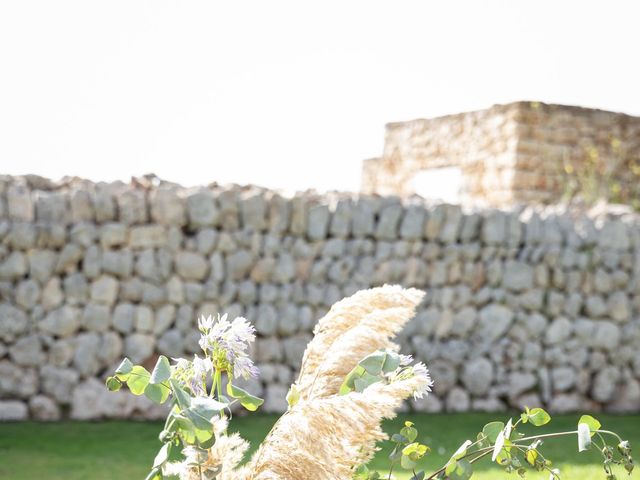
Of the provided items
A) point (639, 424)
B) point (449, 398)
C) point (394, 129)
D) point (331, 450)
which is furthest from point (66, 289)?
point (394, 129)

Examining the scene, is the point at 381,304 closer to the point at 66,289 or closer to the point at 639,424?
the point at 66,289

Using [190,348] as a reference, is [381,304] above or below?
above

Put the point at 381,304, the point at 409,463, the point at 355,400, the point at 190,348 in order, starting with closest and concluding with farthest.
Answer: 1. the point at 355,400
2. the point at 381,304
3. the point at 409,463
4. the point at 190,348

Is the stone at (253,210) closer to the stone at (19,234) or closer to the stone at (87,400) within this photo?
the stone at (19,234)

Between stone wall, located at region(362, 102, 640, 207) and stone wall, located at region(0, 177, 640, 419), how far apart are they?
10.7 feet

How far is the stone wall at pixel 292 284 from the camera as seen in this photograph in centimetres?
844

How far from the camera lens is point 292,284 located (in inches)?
362

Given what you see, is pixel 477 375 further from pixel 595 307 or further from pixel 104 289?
pixel 104 289

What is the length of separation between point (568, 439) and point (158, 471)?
A: 7336 millimetres

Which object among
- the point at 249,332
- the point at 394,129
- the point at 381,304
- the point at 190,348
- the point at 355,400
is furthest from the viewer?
the point at 394,129

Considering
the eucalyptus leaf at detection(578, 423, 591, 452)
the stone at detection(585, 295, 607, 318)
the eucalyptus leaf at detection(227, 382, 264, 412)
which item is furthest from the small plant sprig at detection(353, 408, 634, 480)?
the stone at detection(585, 295, 607, 318)

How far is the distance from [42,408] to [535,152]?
8449mm

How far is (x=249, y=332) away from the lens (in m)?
2.30

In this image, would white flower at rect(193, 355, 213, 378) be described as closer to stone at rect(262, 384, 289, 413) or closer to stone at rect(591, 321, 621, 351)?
stone at rect(262, 384, 289, 413)
